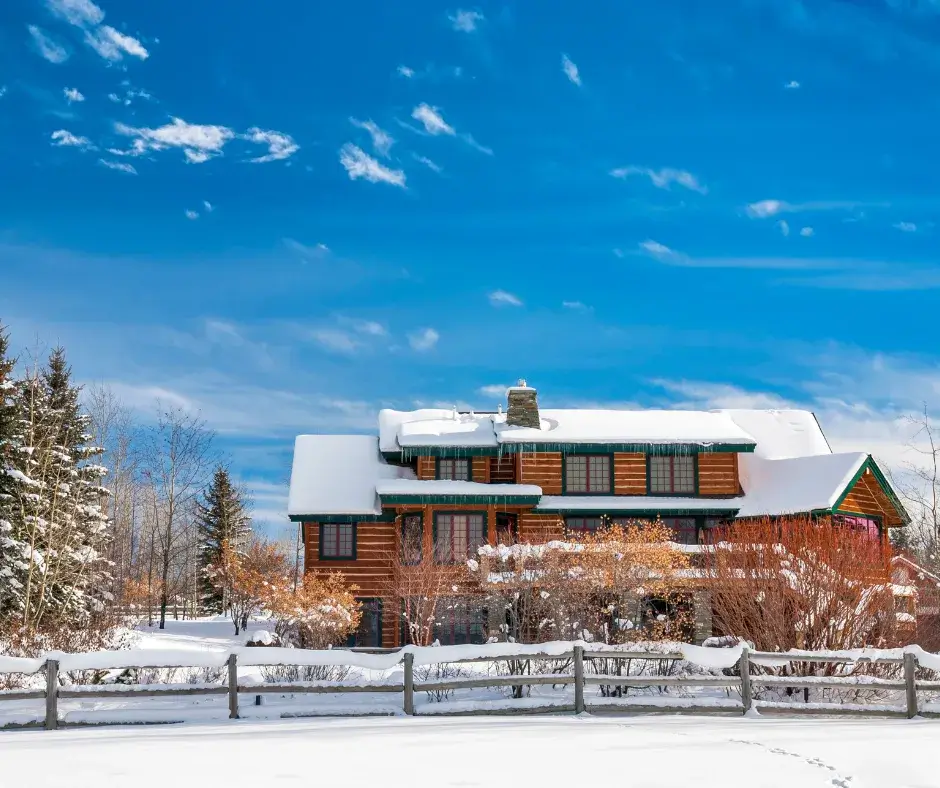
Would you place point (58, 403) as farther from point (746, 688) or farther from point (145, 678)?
point (746, 688)

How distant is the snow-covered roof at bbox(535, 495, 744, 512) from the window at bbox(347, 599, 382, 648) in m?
6.82

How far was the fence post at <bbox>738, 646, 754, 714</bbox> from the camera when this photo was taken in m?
17.5

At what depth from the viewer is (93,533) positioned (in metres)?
42.3

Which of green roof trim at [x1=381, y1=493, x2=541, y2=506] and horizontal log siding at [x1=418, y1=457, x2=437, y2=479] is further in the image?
horizontal log siding at [x1=418, y1=457, x2=437, y2=479]

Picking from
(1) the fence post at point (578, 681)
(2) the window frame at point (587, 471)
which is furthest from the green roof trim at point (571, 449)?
(1) the fence post at point (578, 681)

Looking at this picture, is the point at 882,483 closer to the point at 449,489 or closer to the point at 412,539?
the point at 449,489

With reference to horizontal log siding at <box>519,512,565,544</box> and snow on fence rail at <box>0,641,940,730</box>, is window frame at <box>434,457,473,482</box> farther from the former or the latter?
snow on fence rail at <box>0,641,940,730</box>

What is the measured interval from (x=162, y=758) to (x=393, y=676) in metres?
9.53

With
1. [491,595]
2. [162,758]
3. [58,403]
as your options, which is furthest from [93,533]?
[162,758]

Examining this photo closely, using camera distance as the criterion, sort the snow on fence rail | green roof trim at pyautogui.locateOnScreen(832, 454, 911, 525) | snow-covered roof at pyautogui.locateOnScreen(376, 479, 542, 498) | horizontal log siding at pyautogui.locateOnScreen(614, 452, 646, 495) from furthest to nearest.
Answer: horizontal log siding at pyautogui.locateOnScreen(614, 452, 646, 495) → green roof trim at pyautogui.locateOnScreen(832, 454, 911, 525) → snow-covered roof at pyautogui.locateOnScreen(376, 479, 542, 498) → the snow on fence rail

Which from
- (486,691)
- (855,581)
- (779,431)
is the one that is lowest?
(486,691)

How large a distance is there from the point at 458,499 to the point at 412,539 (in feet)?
7.06

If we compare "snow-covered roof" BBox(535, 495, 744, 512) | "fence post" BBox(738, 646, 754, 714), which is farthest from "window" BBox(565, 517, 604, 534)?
"fence post" BBox(738, 646, 754, 714)

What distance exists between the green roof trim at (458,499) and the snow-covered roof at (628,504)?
2.93 feet
